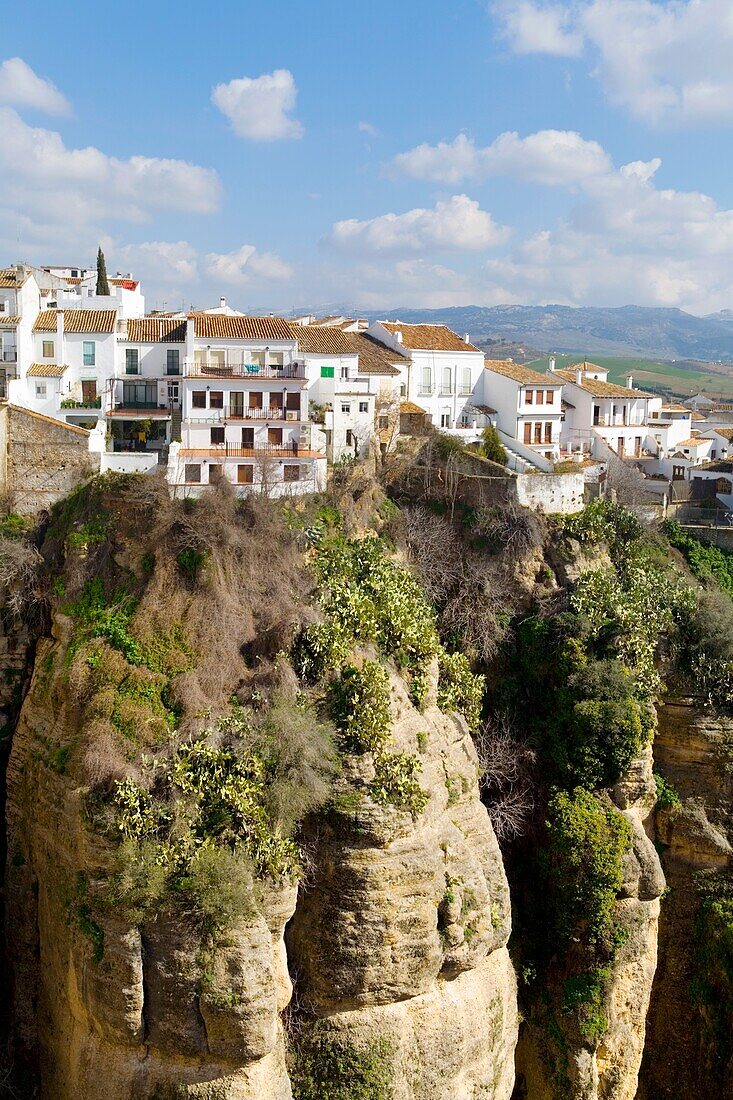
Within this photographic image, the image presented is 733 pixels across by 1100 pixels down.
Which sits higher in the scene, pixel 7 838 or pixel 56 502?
pixel 56 502

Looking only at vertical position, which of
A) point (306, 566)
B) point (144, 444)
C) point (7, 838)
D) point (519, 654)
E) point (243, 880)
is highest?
point (144, 444)

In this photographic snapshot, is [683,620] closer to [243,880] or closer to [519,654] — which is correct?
[519,654]

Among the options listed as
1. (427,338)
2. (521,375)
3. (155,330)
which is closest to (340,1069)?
(155,330)

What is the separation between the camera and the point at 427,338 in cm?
3656

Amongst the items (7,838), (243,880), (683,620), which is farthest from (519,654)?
(7,838)

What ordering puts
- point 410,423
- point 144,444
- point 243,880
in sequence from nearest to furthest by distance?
point 243,880, point 144,444, point 410,423

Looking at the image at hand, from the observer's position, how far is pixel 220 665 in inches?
857

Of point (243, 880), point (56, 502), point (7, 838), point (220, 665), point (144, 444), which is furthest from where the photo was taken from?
point (144, 444)

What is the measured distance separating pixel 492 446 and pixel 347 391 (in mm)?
5098

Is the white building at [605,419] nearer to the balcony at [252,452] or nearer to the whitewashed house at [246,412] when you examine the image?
the whitewashed house at [246,412]

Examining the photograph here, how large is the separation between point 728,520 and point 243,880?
890 inches

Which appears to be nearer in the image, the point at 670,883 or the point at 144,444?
Result: the point at 670,883

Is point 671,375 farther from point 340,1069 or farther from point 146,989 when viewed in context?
point 146,989

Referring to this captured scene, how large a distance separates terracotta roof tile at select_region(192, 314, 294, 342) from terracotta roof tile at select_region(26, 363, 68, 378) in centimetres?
426
